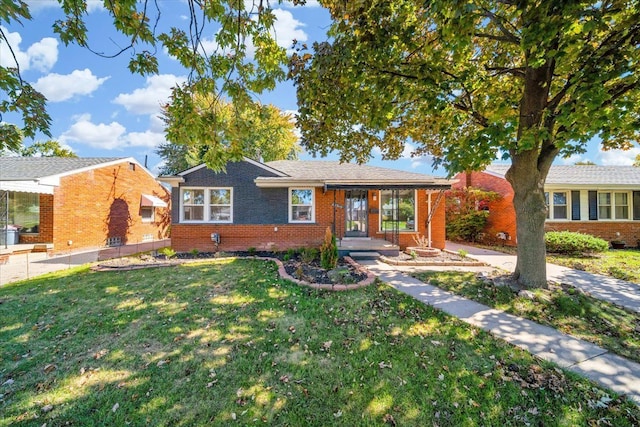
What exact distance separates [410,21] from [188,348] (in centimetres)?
815

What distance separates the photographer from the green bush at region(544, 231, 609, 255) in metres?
11.6

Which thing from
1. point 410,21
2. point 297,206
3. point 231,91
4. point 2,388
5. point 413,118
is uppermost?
point 410,21

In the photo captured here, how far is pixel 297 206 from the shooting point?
1223cm

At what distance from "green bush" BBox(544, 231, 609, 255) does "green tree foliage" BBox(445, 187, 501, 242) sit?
3785 mm

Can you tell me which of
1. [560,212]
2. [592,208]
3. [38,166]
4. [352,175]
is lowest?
[560,212]

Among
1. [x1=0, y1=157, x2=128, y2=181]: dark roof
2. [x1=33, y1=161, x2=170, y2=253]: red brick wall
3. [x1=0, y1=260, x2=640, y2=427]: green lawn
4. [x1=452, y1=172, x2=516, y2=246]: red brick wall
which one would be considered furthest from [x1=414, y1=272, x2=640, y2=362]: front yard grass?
[x1=0, y1=157, x2=128, y2=181]: dark roof

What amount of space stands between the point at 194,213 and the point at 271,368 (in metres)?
10.4

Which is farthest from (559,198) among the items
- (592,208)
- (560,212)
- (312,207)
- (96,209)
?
(96,209)

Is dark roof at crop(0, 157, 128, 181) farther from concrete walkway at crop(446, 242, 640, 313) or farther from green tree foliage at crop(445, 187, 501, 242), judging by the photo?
green tree foliage at crop(445, 187, 501, 242)

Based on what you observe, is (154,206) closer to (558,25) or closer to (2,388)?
(2,388)

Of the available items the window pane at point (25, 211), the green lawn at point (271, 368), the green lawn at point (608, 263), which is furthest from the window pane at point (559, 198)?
the window pane at point (25, 211)

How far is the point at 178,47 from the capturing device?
4820 millimetres

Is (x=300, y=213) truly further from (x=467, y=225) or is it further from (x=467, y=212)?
(x=467, y=212)

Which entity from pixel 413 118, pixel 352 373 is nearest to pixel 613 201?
pixel 413 118
